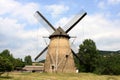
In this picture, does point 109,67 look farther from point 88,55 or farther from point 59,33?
point 59,33

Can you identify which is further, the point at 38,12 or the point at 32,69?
the point at 32,69

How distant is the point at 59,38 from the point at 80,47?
31.2 metres

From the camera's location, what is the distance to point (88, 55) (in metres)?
95.4

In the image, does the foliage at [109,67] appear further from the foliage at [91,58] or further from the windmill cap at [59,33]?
the windmill cap at [59,33]

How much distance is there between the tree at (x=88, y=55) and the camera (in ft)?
312

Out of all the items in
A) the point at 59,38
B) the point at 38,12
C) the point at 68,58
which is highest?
the point at 38,12

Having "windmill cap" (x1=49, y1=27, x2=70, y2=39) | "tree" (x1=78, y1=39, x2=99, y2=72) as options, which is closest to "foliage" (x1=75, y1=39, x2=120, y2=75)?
"tree" (x1=78, y1=39, x2=99, y2=72)

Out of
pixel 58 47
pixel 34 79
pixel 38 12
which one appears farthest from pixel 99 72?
pixel 34 79

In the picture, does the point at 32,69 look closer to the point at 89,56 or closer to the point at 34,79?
the point at 89,56

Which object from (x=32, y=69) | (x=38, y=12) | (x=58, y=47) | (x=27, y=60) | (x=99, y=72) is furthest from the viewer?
(x=27, y=60)

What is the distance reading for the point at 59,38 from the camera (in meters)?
67.8

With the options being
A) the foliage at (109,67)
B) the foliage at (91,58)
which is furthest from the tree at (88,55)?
the foliage at (109,67)

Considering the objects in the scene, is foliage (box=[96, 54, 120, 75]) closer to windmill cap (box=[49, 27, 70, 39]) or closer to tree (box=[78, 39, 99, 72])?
tree (box=[78, 39, 99, 72])

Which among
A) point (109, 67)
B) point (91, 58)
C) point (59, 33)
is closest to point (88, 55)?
point (91, 58)
